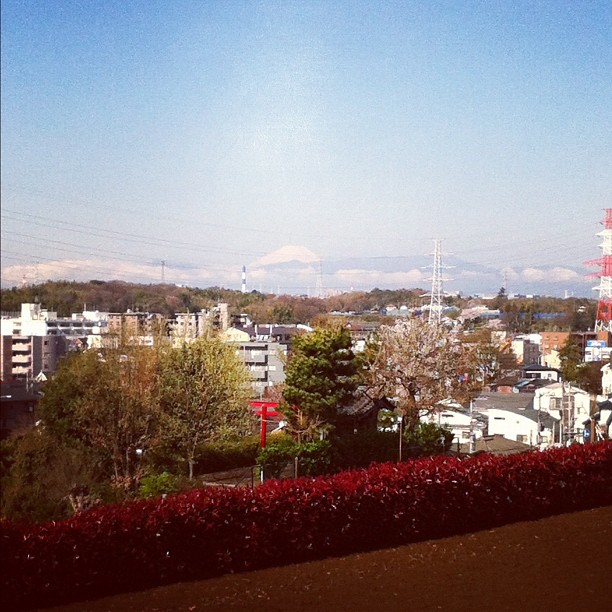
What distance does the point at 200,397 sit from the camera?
6.39 metres

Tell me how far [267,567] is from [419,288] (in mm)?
3026

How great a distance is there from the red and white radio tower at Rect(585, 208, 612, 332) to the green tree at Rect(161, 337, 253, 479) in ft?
10.8

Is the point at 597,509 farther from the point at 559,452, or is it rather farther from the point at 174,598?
the point at 174,598

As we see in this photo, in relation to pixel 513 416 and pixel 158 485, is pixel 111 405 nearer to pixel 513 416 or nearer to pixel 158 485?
pixel 158 485

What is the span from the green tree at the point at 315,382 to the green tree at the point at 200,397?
361 millimetres

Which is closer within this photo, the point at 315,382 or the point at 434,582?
the point at 434,582

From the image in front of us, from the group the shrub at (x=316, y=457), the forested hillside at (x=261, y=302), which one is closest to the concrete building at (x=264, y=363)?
the forested hillside at (x=261, y=302)

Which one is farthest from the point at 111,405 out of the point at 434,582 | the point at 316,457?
the point at 434,582

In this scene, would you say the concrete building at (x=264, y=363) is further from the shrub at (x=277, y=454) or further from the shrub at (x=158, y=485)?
the shrub at (x=158, y=485)

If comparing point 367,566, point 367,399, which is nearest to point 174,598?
point 367,566

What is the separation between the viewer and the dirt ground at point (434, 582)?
15.1 ft

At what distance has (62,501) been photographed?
5.68m

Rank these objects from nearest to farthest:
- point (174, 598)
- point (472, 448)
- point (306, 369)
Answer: point (174, 598) → point (306, 369) → point (472, 448)

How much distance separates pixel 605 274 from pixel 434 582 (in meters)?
3.67
